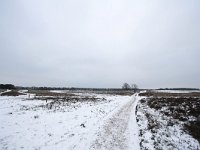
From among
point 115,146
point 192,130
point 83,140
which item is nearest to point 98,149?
point 115,146

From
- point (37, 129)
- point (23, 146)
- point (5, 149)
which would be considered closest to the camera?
point (5, 149)

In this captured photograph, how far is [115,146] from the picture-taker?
9.12 m

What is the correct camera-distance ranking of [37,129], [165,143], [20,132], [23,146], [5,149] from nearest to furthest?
[5,149] < [23,146] < [165,143] < [20,132] < [37,129]

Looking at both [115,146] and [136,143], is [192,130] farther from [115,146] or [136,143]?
[115,146]

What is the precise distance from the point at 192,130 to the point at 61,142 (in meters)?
8.40

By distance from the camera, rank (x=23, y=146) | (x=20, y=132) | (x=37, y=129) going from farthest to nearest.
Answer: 1. (x=37, y=129)
2. (x=20, y=132)
3. (x=23, y=146)

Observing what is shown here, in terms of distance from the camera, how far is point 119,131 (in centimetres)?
1229

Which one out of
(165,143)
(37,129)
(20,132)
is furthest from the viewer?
(37,129)

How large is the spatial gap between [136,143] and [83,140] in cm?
292

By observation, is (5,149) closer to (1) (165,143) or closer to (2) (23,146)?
(2) (23,146)

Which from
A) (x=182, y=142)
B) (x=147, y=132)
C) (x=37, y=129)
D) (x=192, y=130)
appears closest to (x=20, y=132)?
(x=37, y=129)

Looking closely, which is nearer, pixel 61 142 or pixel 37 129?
pixel 61 142

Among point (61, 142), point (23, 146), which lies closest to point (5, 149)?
point (23, 146)

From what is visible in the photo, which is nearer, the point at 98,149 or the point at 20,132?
the point at 98,149
